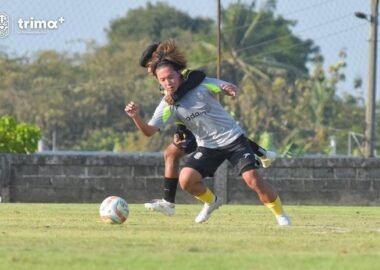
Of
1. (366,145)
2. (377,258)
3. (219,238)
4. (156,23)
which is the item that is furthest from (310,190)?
(156,23)

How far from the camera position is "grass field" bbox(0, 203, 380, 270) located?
10.7m

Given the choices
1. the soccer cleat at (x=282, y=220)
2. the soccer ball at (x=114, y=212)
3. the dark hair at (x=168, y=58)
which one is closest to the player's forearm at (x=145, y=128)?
the dark hair at (x=168, y=58)

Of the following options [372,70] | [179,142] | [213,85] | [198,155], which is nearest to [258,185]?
[198,155]

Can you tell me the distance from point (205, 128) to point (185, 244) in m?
3.42

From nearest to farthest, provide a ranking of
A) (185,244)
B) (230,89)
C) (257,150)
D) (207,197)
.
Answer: (185,244) → (230,89) → (257,150) → (207,197)

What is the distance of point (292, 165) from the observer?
1104 inches

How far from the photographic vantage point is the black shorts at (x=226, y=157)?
15.4m

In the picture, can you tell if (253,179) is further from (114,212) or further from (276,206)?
(114,212)

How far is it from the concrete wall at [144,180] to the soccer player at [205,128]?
1154 cm

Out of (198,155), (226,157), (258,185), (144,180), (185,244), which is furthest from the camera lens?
(144,180)

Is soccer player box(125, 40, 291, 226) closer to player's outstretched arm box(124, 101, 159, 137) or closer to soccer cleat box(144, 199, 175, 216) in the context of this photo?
player's outstretched arm box(124, 101, 159, 137)

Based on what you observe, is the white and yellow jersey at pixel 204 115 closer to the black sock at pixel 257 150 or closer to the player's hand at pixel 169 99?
the player's hand at pixel 169 99

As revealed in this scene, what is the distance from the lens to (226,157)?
15742 millimetres

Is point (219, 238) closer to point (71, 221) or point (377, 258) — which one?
point (377, 258)
